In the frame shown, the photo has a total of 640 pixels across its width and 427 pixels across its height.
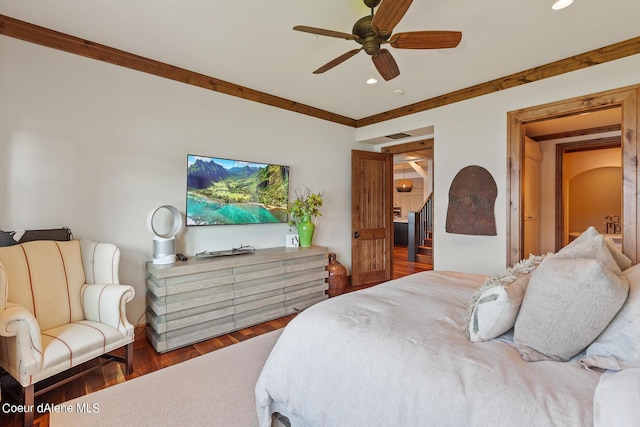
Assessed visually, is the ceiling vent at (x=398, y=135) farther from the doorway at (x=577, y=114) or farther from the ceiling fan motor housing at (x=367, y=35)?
the ceiling fan motor housing at (x=367, y=35)

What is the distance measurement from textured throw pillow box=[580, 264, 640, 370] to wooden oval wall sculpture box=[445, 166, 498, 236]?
8.28ft

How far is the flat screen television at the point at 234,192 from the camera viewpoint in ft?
10.6

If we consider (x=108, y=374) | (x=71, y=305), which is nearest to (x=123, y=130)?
(x=71, y=305)

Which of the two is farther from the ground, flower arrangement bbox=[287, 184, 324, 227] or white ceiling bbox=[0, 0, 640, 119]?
white ceiling bbox=[0, 0, 640, 119]

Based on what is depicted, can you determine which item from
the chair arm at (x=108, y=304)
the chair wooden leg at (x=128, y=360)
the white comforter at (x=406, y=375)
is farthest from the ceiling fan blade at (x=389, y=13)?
the chair wooden leg at (x=128, y=360)

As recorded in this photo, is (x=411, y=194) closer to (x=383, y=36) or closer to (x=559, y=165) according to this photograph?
(x=559, y=165)

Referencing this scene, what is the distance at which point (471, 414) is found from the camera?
915 millimetres

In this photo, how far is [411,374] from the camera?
106 cm

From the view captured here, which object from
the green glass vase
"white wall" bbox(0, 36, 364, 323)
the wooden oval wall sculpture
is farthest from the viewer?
the green glass vase

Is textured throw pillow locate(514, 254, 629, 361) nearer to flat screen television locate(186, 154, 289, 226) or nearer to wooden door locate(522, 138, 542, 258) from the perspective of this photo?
flat screen television locate(186, 154, 289, 226)

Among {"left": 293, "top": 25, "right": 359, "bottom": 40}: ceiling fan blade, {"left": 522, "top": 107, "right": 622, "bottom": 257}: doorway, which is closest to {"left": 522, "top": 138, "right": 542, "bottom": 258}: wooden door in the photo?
{"left": 522, "top": 107, "right": 622, "bottom": 257}: doorway

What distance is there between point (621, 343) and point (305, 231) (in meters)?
3.24

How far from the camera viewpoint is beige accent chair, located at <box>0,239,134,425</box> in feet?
5.74

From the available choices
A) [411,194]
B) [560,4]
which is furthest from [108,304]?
[411,194]
